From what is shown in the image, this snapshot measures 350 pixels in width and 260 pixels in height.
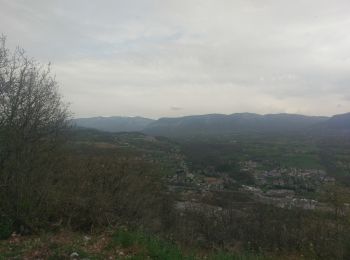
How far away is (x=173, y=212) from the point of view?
21516 mm

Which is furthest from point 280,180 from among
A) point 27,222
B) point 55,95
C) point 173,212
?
point 27,222

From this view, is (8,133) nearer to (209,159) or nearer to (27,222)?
(27,222)

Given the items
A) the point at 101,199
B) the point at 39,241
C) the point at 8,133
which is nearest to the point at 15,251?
the point at 39,241

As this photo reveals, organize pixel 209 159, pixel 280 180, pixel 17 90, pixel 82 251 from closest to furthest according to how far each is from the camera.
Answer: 1. pixel 82 251
2. pixel 17 90
3. pixel 280 180
4. pixel 209 159

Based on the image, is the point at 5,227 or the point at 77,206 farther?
the point at 77,206

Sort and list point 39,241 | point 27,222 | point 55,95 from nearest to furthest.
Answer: point 39,241
point 27,222
point 55,95

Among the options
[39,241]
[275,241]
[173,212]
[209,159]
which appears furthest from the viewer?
[209,159]

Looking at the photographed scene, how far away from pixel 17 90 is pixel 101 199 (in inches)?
188

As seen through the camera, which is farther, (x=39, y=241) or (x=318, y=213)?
(x=318, y=213)

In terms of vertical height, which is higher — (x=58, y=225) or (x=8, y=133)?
(x=8, y=133)

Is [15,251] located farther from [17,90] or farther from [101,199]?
[17,90]

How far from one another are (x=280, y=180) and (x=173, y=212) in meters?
40.7

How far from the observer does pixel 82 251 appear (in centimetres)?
789

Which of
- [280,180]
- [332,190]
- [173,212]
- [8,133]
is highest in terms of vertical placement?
[8,133]
